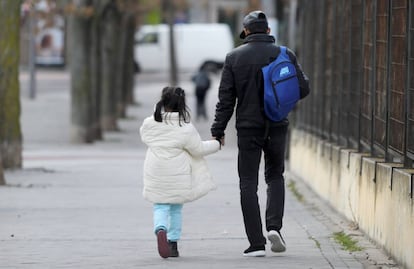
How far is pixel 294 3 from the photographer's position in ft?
78.8

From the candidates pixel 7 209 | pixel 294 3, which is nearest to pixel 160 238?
pixel 7 209

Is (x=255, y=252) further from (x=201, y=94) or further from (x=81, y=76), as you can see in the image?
(x=201, y=94)

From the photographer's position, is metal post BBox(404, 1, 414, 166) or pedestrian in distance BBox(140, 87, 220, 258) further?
pedestrian in distance BBox(140, 87, 220, 258)

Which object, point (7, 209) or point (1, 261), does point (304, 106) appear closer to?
point (7, 209)

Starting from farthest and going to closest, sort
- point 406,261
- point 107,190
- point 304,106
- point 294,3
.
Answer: point 294,3
point 304,106
point 107,190
point 406,261

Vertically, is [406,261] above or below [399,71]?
below

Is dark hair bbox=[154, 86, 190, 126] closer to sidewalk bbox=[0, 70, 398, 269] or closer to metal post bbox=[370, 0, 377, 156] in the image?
sidewalk bbox=[0, 70, 398, 269]

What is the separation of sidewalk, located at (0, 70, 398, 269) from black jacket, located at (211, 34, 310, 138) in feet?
3.20

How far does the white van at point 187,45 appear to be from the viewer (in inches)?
2542

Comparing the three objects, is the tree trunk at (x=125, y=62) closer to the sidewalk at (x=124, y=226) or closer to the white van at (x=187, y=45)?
the sidewalk at (x=124, y=226)

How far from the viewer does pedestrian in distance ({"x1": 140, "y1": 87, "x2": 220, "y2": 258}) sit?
9.36 meters

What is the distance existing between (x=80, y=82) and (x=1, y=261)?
18.5 m

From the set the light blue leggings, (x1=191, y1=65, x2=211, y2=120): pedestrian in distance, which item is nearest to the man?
the light blue leggings

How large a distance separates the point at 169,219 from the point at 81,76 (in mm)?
18517
